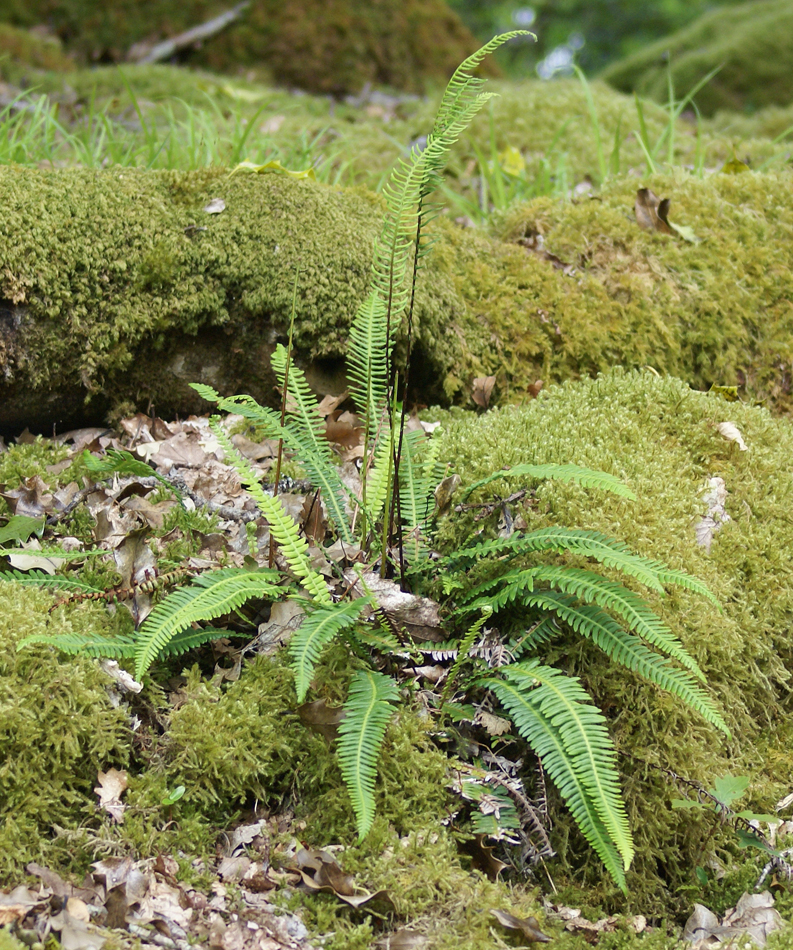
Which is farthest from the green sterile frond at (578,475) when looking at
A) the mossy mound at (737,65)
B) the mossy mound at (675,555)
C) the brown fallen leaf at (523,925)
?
the mossy mound at (737,65)

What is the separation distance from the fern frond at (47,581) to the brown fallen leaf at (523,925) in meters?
1.54

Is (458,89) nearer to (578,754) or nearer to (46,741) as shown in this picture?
(578,754)

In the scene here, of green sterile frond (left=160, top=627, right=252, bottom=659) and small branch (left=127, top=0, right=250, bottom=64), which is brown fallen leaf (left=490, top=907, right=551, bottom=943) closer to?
green sterile frond (left=160, top=627, right=252, bottom=659)

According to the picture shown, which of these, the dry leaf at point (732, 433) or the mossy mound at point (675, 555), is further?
the dry leaf at point (732, 433)

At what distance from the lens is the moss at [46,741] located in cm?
199

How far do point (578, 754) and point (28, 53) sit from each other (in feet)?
26.9

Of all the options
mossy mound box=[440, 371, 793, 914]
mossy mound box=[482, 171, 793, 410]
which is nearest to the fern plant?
mossy mound box=[440, 371, 793, 914]

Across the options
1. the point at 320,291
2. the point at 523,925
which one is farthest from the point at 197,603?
the point at 320,291

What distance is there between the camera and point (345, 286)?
3535 mm

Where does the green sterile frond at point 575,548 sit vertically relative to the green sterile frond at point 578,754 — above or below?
above

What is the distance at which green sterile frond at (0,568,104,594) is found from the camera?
7.96 ft

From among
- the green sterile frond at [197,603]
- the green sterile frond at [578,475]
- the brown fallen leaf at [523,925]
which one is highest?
the green sterile frond at [578,475]

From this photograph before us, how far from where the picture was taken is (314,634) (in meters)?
2.07

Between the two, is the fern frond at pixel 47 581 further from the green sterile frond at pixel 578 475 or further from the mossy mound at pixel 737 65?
the mossy mound at pixel 737 65
